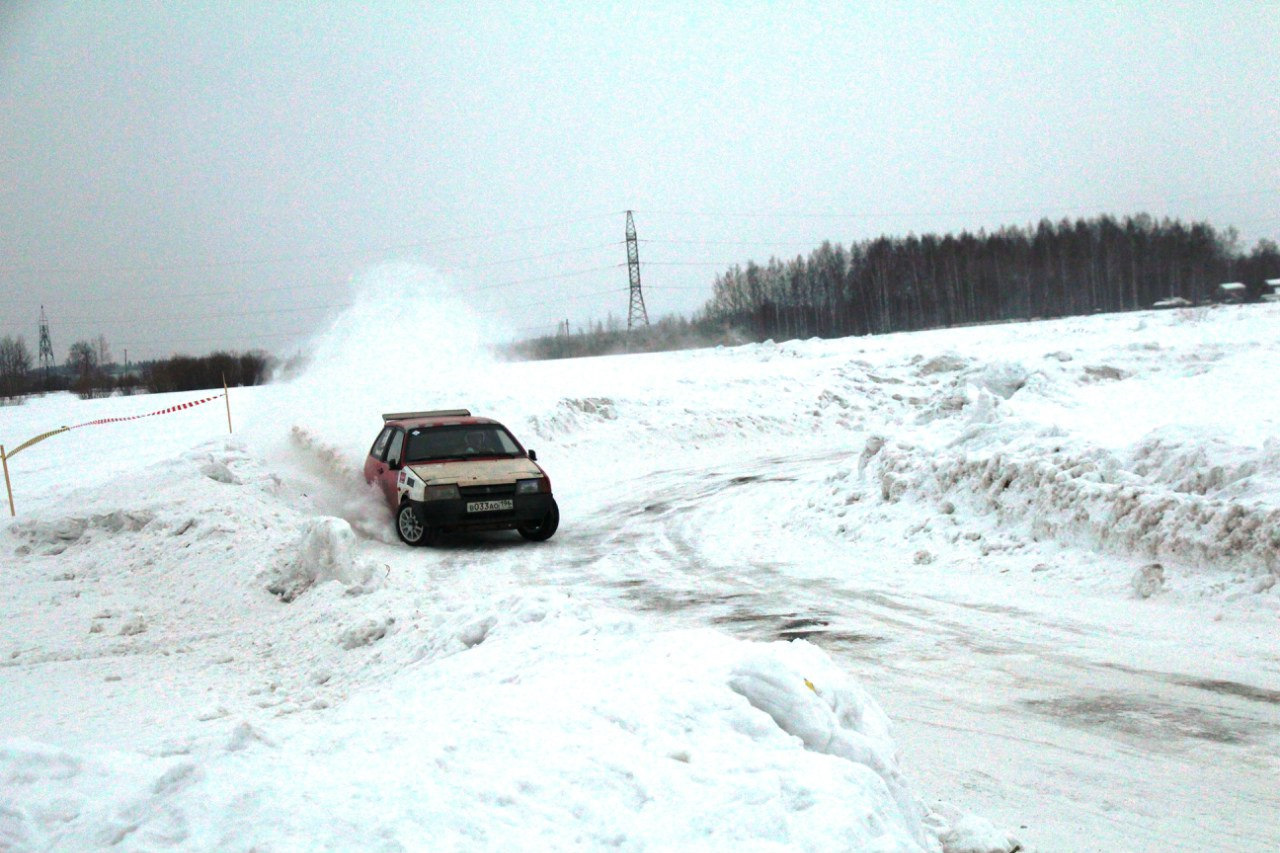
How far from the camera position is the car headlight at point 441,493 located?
11.4 metres

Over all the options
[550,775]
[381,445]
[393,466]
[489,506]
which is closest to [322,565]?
[489,506]

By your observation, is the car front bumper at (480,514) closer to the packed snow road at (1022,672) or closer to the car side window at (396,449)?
the packed snow road at (1022,672)

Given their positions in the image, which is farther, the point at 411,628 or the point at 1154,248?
the point at 1154,248

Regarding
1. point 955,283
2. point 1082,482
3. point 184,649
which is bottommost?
point 184,649

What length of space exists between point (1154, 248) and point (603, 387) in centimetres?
7822

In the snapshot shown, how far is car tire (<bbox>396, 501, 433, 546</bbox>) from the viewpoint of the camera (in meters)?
11.6

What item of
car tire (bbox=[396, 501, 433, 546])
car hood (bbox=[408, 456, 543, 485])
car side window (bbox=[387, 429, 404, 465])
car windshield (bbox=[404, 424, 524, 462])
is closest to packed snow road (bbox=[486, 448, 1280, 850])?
car tire (bbox=[396, 501, 433, 546])

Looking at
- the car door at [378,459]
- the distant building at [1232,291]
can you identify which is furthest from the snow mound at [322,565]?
the distant building at [1232,291]

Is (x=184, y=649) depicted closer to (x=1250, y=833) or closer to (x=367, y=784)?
(x=367, y=784)

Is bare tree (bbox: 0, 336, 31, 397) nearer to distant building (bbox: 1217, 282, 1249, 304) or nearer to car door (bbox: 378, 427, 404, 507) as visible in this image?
car door (bbox: 378, 427, 404, 507)

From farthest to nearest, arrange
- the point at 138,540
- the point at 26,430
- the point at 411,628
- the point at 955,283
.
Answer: the point at 955,283 → the point at 26,430 → the point at 138,540 → the point at 411,628

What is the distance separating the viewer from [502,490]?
11625 millimetres

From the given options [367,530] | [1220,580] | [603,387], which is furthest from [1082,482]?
[603,387]

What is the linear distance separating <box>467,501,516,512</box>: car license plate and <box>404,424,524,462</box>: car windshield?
1.20 meters
